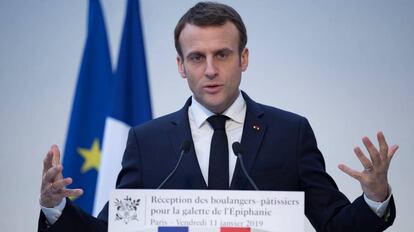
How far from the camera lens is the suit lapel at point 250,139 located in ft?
8.15

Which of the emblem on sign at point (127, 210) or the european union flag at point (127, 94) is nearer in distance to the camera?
the emblem on sign at point (127, 210)

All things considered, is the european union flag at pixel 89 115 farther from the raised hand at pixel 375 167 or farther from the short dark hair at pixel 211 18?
the raised hand at pixel 375 167

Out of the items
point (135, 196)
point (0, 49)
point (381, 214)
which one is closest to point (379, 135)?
point (381, 214)

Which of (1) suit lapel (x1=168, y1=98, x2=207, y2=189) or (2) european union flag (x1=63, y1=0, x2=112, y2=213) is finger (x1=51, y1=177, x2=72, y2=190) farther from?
(2) european union flag (x1=63, y1=0, x2=112, y2=213)

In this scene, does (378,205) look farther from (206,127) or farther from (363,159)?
(206,127)

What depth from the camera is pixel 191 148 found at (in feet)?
8.51

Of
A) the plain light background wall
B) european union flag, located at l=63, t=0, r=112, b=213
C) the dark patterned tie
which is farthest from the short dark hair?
european union flag, located at l=63, t=0, r=112, b=213

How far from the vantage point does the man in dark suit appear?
2504mm

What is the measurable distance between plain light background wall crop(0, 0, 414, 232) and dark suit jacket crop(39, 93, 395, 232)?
1.67 metres

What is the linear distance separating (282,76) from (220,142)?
1.91m

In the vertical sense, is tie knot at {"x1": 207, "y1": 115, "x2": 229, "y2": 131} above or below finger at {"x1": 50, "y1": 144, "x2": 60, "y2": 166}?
above

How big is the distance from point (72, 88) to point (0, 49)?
1.87 feet

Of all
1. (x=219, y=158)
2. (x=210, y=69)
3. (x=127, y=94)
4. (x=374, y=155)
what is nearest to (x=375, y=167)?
(x=374, y=155)

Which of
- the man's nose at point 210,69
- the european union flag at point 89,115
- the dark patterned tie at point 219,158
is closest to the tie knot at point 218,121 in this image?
the dark patterned tie at point 219,158
